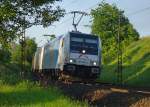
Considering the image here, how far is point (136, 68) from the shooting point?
188ft

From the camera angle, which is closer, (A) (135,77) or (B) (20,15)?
(B) (20,15)

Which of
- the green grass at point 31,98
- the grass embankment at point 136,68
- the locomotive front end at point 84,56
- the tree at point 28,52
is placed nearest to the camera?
the green grass at point 31,98

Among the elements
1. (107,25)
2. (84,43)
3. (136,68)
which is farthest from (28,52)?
(84,43)

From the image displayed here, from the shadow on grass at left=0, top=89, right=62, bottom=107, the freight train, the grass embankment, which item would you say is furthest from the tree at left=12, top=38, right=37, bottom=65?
the shadow on grass at left=0, top=89, right=62, bottom=107

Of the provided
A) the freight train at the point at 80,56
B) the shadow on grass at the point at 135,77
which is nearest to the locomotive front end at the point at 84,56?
the freight train at the point at 80,56

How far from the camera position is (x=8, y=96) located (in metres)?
20.3

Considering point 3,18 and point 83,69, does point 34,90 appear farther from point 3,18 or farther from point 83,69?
point 83,69

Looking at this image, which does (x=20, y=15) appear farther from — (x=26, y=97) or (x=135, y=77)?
(x=135, y=77)

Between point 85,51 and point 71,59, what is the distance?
1109 mm

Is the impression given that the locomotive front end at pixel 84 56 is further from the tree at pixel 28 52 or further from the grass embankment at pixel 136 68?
the tree at pixel 28 52

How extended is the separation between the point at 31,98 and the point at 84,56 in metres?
15.0

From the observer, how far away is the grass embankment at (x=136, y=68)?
48025mm

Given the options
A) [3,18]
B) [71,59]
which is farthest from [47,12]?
[71,59]

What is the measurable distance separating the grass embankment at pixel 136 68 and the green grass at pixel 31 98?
68.8 ft
